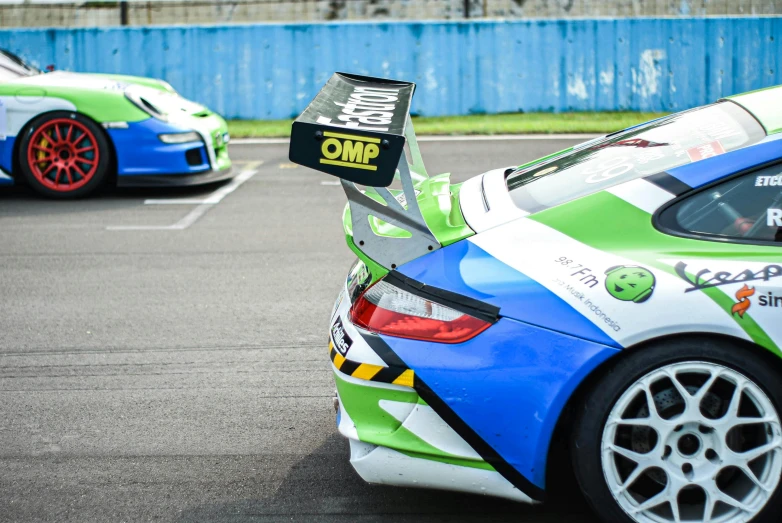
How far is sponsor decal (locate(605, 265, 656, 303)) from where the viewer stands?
2742 millimetres

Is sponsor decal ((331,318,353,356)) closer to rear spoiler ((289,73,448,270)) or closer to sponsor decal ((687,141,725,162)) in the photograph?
rear spoiler ((289,73,448,270))

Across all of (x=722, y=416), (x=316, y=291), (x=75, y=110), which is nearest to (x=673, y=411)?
(x=722, y=416)

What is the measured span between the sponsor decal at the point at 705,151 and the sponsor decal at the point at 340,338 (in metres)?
1.28

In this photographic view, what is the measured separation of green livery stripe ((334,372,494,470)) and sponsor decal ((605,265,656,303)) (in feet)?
2.21

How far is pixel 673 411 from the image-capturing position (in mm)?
2791

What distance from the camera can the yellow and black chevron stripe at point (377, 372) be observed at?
9.27ft

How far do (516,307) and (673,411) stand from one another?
0.57 meters

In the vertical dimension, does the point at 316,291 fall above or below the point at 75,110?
below

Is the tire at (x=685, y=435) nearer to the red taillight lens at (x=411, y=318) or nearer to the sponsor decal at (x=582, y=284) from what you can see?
the sponsor decal at (x=582, y=284)

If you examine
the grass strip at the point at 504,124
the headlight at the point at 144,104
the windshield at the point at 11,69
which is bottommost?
the grass strip at the point at 504,124

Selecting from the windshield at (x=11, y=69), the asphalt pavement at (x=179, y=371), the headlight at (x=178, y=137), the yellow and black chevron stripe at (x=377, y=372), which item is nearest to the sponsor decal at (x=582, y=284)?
the yellow and black chevron stripe at (x=377, y=372)

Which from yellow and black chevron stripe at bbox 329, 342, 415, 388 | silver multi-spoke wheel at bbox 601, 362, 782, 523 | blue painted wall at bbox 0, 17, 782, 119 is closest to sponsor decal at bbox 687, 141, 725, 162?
silver multi-spoke wheel at bbox 601, 362, 782, 523

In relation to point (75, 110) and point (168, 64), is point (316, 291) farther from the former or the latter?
point (168, 64)

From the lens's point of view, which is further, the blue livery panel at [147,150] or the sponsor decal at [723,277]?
the blue livery panel at [147,150]
